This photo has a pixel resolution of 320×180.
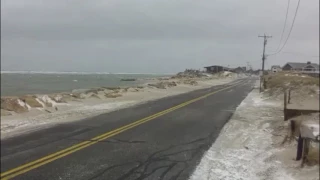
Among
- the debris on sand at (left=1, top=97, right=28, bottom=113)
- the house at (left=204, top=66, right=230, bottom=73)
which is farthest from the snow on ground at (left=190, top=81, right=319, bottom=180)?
the house at (left=204, top=66, right=230, bottom=73)

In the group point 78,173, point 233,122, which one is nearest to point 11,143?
point 78,173

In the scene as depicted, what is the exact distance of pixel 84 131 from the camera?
1127 cm

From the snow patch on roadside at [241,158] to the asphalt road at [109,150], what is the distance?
0.28m

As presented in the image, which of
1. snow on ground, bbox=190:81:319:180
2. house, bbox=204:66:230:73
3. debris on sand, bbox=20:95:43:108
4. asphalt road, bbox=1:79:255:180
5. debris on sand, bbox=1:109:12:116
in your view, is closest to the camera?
asphalt road, bbox=1:79:255:180

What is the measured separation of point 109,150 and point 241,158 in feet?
9.75

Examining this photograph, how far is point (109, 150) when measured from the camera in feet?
28.2

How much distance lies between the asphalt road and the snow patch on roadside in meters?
0.28

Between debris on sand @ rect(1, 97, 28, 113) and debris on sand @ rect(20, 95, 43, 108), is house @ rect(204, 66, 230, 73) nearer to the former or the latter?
debris on sand @ rect(20, 95, 43, 108)

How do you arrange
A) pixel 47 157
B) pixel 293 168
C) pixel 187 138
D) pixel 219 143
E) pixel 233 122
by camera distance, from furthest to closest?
pixel 233 122
pixel 187 138
pixel 219 143
pixel 47 157
pixel 293 168

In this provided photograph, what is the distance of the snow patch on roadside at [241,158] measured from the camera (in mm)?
6828

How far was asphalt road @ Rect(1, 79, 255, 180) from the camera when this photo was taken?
6.68 metres

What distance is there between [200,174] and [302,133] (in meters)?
2.18

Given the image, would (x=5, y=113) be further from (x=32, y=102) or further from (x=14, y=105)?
(x=32, y=102)

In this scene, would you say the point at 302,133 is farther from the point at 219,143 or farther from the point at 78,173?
the point at 78,173
